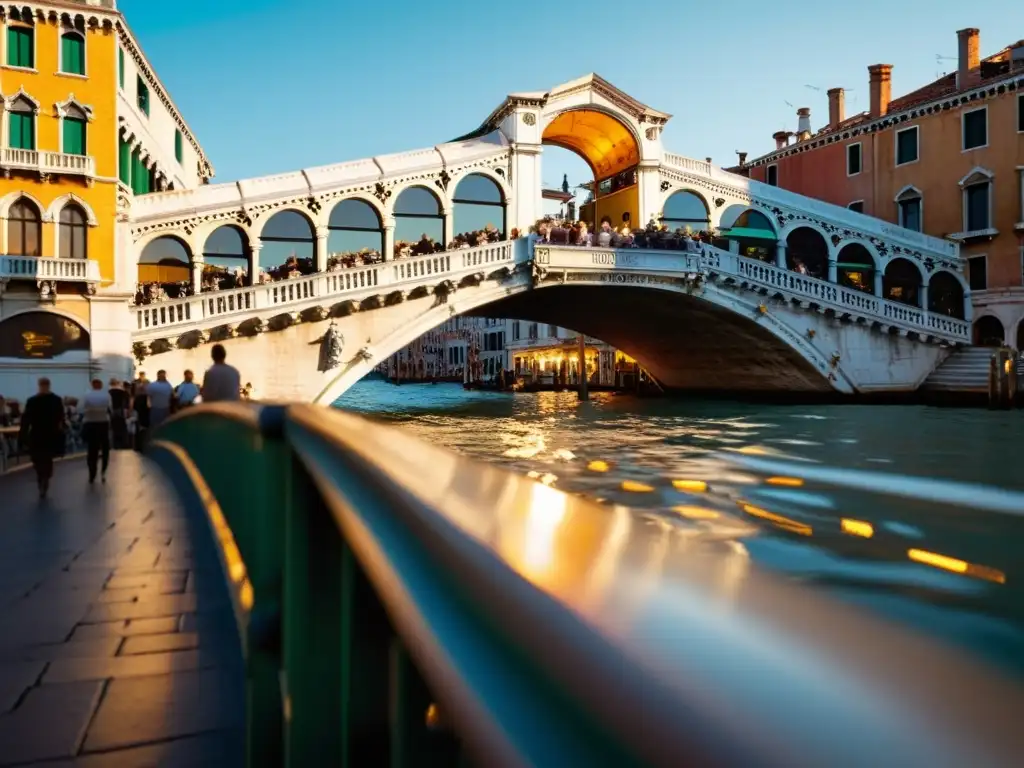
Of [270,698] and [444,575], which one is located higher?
[444,575]

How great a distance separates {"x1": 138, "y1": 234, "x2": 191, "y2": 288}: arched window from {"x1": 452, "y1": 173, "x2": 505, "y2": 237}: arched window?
630cm

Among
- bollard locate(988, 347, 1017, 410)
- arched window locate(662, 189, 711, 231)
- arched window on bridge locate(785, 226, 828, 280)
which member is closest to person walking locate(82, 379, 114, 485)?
bollard locate(988, 347, 1017, 410)

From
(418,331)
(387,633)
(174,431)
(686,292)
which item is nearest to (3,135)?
(418,331)

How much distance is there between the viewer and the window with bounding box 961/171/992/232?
23930mm

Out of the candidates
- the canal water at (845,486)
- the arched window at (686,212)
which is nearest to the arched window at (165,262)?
the canal water at (845,486)

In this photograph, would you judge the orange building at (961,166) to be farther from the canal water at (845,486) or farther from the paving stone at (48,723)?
the paving stone at (48,723)

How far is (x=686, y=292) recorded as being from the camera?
20375mm

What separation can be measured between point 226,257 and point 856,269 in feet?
56.6

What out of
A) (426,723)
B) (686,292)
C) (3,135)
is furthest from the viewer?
(686,292)

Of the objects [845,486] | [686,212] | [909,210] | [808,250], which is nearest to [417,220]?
[686,212]

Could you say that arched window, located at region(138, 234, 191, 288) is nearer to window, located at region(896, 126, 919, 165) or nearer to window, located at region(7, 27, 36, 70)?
window, located at region(7, 27, 36, 70)

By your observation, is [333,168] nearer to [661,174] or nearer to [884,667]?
[661,174]

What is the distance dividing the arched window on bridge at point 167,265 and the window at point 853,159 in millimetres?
19783

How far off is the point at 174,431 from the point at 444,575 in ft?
22.8
